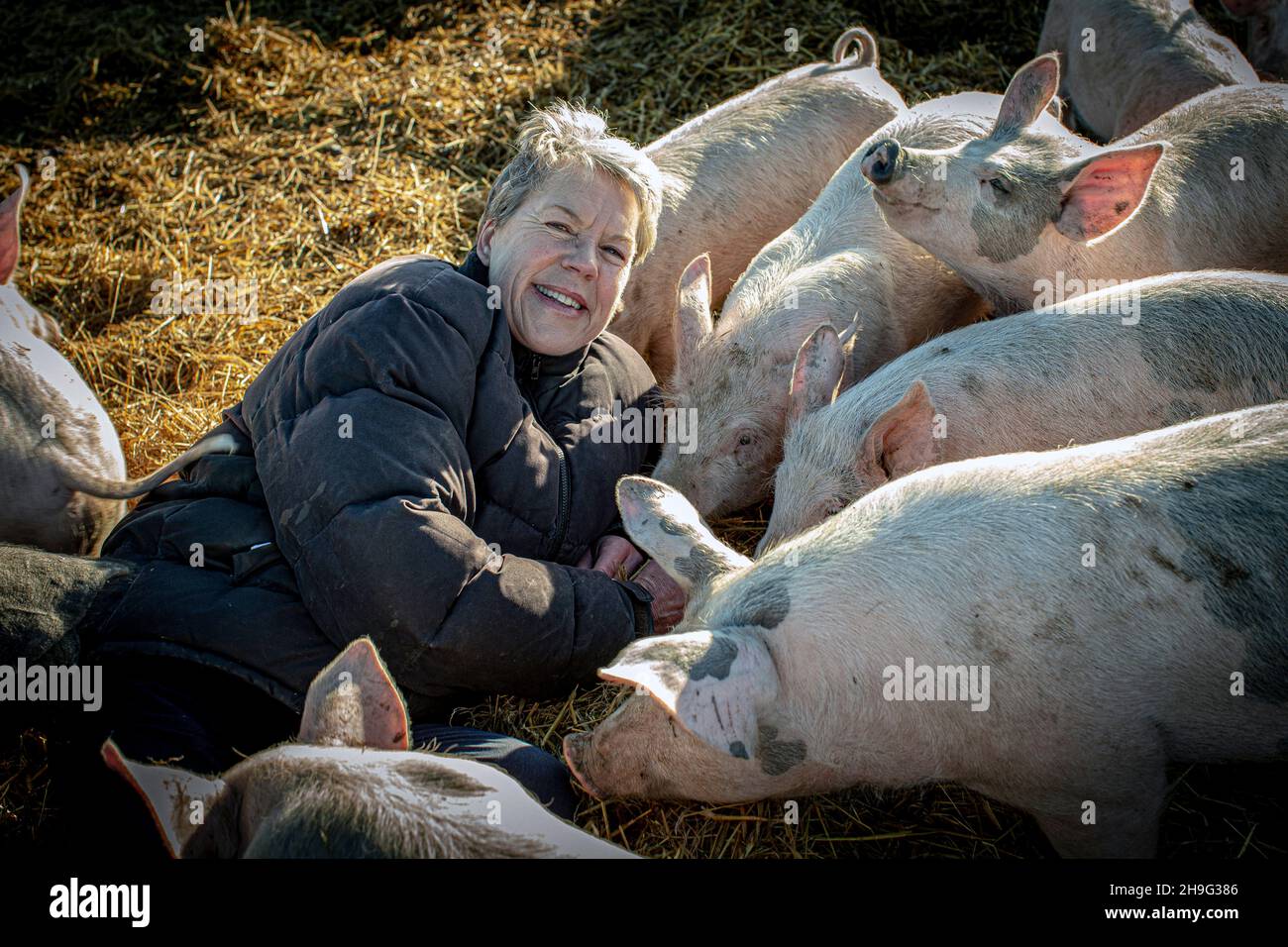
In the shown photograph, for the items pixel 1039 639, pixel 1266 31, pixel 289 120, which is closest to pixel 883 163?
pixel 1039 639

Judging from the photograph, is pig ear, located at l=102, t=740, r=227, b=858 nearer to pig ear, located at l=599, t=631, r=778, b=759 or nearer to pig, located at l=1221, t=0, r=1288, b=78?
pig ear, located at l=599, t=631, r=778, b=759

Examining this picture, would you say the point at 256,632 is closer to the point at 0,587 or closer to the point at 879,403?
the point at 0,587

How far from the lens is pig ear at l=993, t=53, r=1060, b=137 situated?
147 inches

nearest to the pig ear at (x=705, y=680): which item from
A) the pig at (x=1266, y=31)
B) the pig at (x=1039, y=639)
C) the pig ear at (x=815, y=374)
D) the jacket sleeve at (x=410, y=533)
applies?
the pig at (x=1039, y=639)

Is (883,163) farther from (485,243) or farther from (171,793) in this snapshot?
(171,793)

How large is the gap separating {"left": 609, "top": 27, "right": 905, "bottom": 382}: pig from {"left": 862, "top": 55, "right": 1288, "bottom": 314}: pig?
103 centimetres

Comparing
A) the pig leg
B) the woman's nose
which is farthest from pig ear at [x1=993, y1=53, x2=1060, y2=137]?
the pig leg

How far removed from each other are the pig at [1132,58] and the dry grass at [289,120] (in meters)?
0.35

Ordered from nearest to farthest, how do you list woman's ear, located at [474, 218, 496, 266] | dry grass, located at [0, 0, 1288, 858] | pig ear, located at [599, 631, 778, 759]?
pig ear, located at [599, 631, 778, 759]
woman's ear, located at [474, 218, 496, 266]
dry grass, located at [0, 0, 1288, 858]

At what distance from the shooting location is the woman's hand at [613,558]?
3.31m

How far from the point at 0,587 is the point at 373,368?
1068 millimetres

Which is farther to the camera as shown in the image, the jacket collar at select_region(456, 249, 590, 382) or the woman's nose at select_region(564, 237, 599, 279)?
the jacket collar at select_region(456, 249, 590, 382)

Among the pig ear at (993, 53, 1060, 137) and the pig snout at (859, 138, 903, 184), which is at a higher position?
the pig ear at (993, 53, 1060, 137)

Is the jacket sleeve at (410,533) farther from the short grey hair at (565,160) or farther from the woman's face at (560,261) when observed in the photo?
the short grey hair at (565,160)
